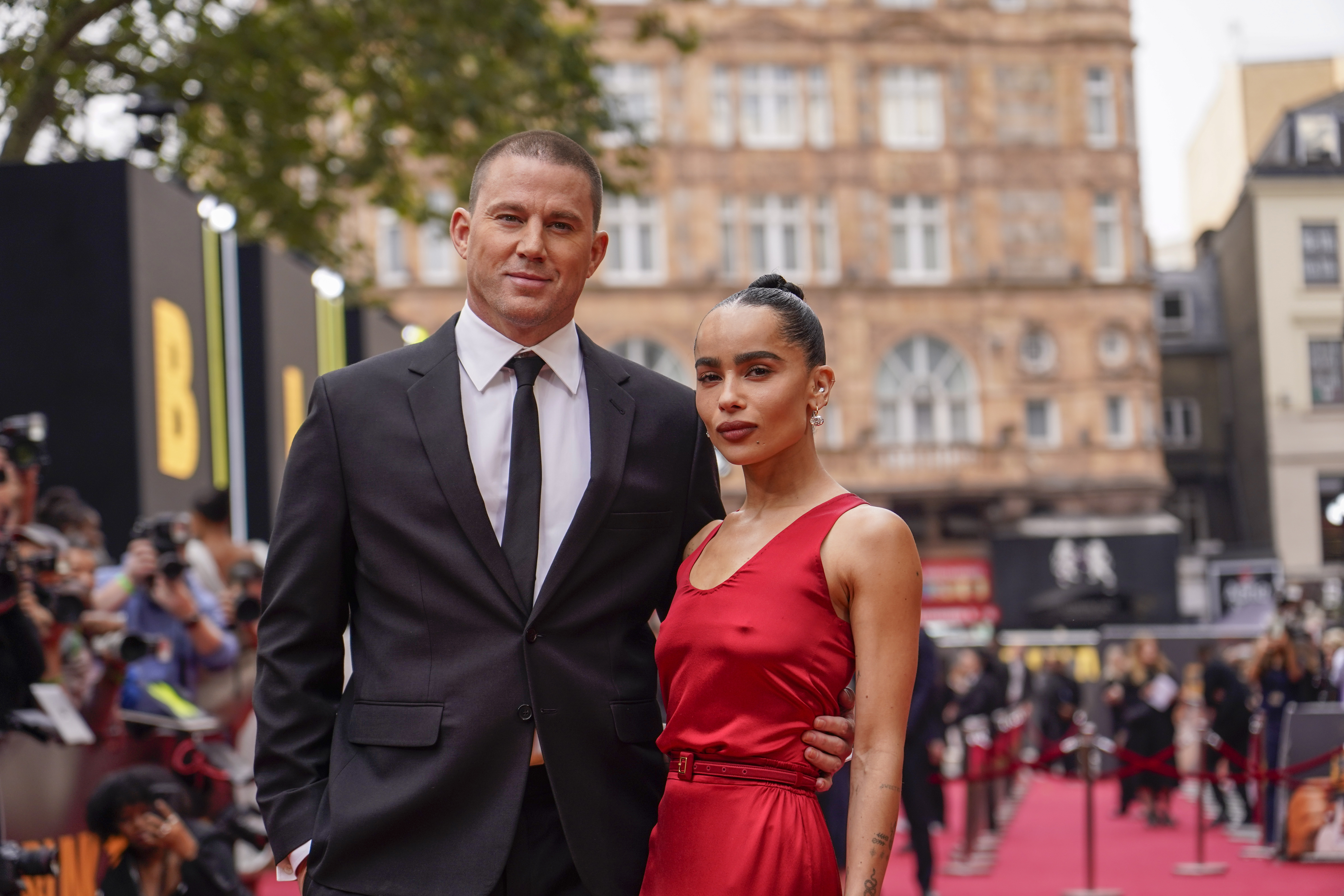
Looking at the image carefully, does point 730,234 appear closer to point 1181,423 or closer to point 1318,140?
point 1181,423

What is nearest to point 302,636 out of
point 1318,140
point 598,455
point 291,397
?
point 598,455

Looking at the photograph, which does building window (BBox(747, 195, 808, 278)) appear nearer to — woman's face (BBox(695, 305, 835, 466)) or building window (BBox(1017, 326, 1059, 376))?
building window (BBox(1017, 326, 1059, 376))

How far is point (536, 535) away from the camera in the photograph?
2949 mm

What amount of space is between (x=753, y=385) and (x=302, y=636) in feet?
3.14

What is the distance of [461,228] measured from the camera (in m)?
3.22

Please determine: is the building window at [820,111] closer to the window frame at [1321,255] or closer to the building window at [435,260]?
the building window at [435,260]

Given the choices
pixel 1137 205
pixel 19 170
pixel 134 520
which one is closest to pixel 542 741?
pixel 134 520

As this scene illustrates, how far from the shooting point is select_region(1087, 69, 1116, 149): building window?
37.9 m

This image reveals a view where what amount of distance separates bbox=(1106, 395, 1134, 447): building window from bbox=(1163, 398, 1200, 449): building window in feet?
11.0

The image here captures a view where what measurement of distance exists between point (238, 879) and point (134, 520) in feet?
11.0

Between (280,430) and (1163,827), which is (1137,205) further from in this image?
(280,430)

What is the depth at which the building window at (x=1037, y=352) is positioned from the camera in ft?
122

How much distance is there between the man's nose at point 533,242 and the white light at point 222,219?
26.0ft

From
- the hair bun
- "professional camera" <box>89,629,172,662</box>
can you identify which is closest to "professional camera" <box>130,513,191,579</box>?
"professional camera" <box>89,629,172,662</box>
